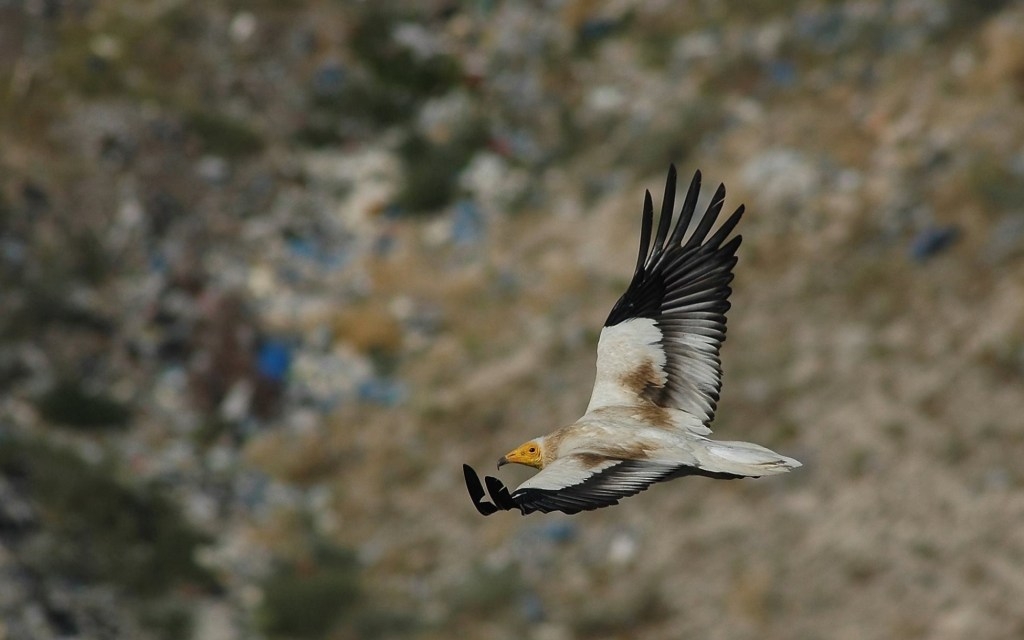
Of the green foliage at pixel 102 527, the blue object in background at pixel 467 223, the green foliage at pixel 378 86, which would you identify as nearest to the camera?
the green foliage at pixel 102 527

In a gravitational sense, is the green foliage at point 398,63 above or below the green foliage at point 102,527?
above

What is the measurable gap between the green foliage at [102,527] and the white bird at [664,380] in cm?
715

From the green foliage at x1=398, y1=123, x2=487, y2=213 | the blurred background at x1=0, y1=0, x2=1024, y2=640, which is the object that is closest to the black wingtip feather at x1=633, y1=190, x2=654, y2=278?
the blurred background at x1=0, y1=0, x2=1024, y2=640

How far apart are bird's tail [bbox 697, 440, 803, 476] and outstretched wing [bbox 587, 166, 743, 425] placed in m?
0.64

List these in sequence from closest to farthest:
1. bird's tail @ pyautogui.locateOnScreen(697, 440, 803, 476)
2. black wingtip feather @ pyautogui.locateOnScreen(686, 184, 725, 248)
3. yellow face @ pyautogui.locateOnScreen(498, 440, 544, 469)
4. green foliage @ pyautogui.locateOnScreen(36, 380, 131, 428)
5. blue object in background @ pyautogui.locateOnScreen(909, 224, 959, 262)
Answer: bird's tail @ pyautogui.locateOnScreen(697, 440, 803, 476) → yellow face @ pyautogui.locateOnScreen(498, 440, 544, 469) → black wingtip feather @ pyautogui.locateOnScreen(686, 184, 725, 248) → blue object in background @ pyautogui.locateOnScreen(909, 224, 959, 262) → green foliage @ pyautogui.locateOnScreen(36, 380, 131, 428)

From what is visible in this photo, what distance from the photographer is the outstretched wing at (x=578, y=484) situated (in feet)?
19.8

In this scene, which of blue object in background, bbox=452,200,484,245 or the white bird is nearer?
the white bird

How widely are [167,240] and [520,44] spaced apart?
5.17 meters

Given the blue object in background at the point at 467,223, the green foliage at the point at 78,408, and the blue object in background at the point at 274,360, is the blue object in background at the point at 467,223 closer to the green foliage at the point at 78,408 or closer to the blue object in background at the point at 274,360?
the blue object in background at the point at 274,360

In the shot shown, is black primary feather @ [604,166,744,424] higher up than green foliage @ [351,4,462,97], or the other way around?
green foliage @ [351,4,462,97]

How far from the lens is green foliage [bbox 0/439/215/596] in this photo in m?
13.6

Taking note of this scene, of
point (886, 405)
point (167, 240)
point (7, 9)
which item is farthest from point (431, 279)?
point (7, 9)

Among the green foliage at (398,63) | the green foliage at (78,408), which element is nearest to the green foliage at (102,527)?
the green foliage at (78,408)

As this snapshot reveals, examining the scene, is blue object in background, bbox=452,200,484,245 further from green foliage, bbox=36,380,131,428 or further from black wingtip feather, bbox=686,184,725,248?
black wingtip feather, bbox=686,184,725,248
